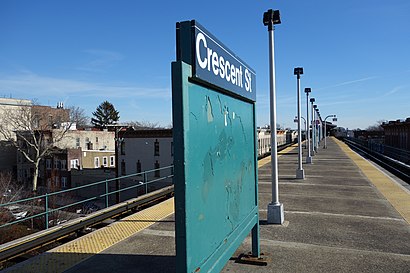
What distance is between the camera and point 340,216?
25.5 ft

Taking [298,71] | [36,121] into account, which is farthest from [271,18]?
[36,121]

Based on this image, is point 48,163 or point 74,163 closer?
point 74,163

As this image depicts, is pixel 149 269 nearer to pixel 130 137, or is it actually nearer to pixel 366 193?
pixel 366 193

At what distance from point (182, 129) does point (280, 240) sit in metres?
4.40

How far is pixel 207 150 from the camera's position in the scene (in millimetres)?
3014

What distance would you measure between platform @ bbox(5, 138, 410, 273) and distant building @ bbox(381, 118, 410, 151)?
30.5 metres

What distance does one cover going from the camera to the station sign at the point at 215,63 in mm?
2707

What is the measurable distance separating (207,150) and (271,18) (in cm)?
508

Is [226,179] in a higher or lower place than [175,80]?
lower

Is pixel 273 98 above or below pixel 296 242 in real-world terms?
above

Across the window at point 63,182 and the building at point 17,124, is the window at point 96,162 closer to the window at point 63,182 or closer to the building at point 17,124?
the window at point 63,182

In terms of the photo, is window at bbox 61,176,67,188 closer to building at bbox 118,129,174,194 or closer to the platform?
building at bbox 118,129,174,194

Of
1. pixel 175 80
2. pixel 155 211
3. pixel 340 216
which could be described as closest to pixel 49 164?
pixel 155 211

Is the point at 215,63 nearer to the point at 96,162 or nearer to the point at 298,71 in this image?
the point at 298,71
